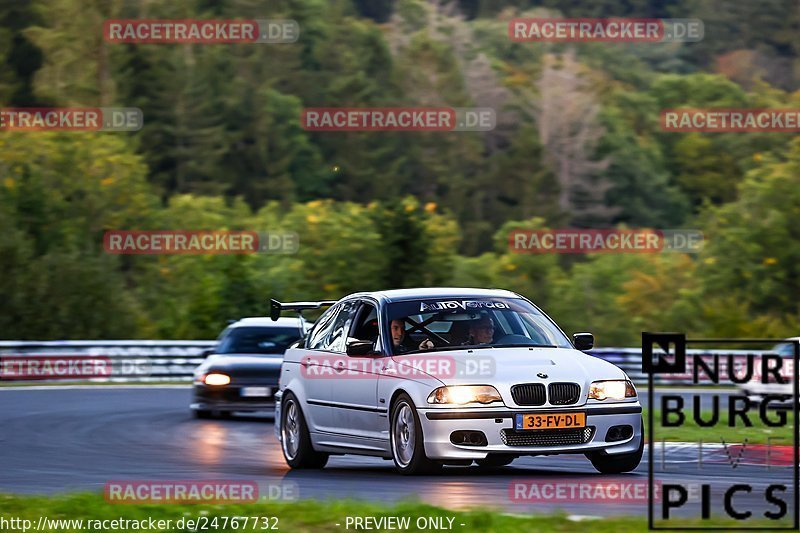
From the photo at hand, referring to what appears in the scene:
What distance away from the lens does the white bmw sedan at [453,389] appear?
43.1ft

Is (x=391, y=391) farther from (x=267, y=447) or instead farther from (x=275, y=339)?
(x=275, y=339)

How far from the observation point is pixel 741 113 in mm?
108250

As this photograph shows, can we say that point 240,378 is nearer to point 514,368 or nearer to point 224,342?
point 224,342

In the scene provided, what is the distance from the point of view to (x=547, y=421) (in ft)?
43.0

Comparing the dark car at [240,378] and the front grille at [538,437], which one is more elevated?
the front grille at [538,437]

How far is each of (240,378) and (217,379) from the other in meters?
0.36

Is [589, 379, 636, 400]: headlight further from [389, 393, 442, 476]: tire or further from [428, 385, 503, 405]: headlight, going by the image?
[389, 393, 442, 476]: tire

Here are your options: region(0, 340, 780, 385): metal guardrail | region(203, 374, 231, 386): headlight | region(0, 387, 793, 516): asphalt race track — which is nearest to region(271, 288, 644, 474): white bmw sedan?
region(0, 387, 793, 516): asphalt race track
